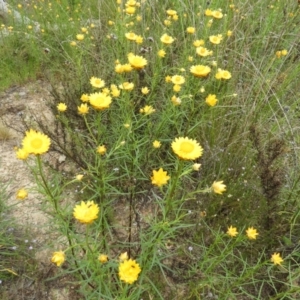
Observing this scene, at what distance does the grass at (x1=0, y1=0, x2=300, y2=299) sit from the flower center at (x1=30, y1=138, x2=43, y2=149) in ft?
0.04

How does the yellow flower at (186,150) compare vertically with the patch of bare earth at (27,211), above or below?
above

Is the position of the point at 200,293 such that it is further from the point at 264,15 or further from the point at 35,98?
the point at 264,15

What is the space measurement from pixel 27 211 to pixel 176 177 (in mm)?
1269

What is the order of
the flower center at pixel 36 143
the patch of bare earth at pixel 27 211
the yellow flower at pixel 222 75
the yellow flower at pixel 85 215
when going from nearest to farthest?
the yellow flower at pixel 85 215 → the flower center at pixel 36 143 → the patch of bare earth at pixel 27 211 → the yellow flower at pixel 222 75

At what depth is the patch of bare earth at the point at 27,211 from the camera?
1.67 metres

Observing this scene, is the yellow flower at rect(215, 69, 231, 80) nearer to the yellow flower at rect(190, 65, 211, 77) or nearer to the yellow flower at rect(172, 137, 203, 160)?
the yellow flower at rect(190, 65, 211, 77)

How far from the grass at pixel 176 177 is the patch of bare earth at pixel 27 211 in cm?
9

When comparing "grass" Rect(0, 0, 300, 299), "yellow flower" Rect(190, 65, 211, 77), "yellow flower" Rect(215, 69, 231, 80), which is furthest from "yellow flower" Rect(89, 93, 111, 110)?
"yellow flower" Rect(215, 69, 231, 80)

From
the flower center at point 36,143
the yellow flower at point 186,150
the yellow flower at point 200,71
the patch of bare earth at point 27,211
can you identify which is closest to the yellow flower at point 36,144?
the flower center at point 36,143

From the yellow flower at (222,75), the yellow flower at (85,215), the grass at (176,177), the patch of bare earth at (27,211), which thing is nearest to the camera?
the yellow flower at (85,215)

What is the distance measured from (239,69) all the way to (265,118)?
1.57 feet

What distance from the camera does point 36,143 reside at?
115 centimetres

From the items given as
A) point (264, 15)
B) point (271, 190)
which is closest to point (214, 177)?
point (271, 190)

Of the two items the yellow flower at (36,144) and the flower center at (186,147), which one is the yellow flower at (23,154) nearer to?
the yellow flower at (36,144)
